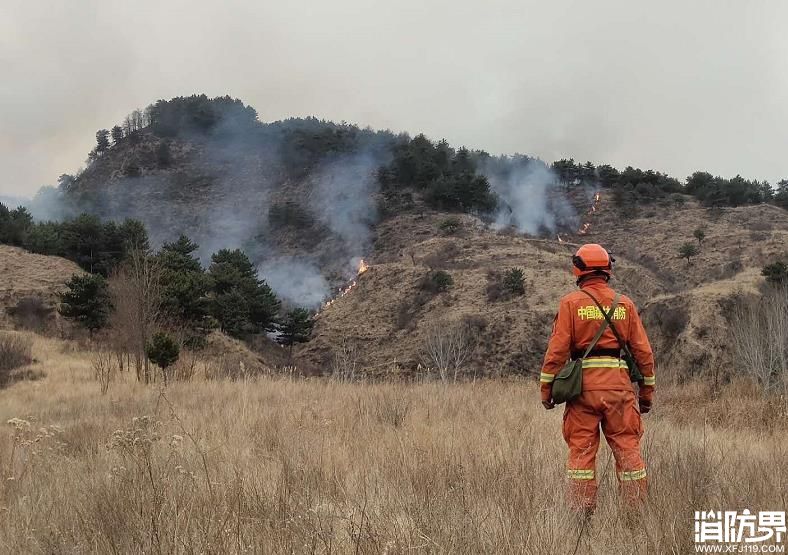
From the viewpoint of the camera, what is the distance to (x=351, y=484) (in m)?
3.58

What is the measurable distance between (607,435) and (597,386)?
354 millimetres

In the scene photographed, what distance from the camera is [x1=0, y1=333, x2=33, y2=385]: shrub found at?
15.5 m

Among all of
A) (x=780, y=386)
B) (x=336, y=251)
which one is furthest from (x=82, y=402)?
(x=336, y=251)

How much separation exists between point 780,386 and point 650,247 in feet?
104

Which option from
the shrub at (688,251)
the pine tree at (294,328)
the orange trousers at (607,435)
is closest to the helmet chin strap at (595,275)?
the orange trousers at (607,435)

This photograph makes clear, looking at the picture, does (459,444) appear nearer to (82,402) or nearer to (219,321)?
(82,402)

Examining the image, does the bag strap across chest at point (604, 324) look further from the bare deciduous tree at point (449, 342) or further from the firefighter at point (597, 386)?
the bare deciduous tree at point (449, 342)

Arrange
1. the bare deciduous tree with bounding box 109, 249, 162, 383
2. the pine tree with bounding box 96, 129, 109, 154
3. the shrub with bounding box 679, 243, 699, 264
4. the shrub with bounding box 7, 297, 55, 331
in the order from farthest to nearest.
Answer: the pine tree with bounding box 96, 129, 109, 154 → the shrub with bounding box 679, 243, 699, 264 → the shrub with bounding box 7, 297, 55, 331 → the bare deciduous tree with bounding box 109, 249, 162, 383

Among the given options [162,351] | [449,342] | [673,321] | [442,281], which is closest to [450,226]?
[442,281]

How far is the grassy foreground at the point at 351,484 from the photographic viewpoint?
8.15 ft

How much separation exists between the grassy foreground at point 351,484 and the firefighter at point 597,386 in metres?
0.15

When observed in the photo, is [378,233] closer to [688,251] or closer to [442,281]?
[442,281]

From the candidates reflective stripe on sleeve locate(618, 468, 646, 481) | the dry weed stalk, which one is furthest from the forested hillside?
reflective stripe on sleeve locate(618, 468, 646, 481)

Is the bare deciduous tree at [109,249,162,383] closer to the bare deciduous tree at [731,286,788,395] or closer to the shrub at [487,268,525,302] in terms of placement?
the bare deciduous tree at [731,286,788,395]
